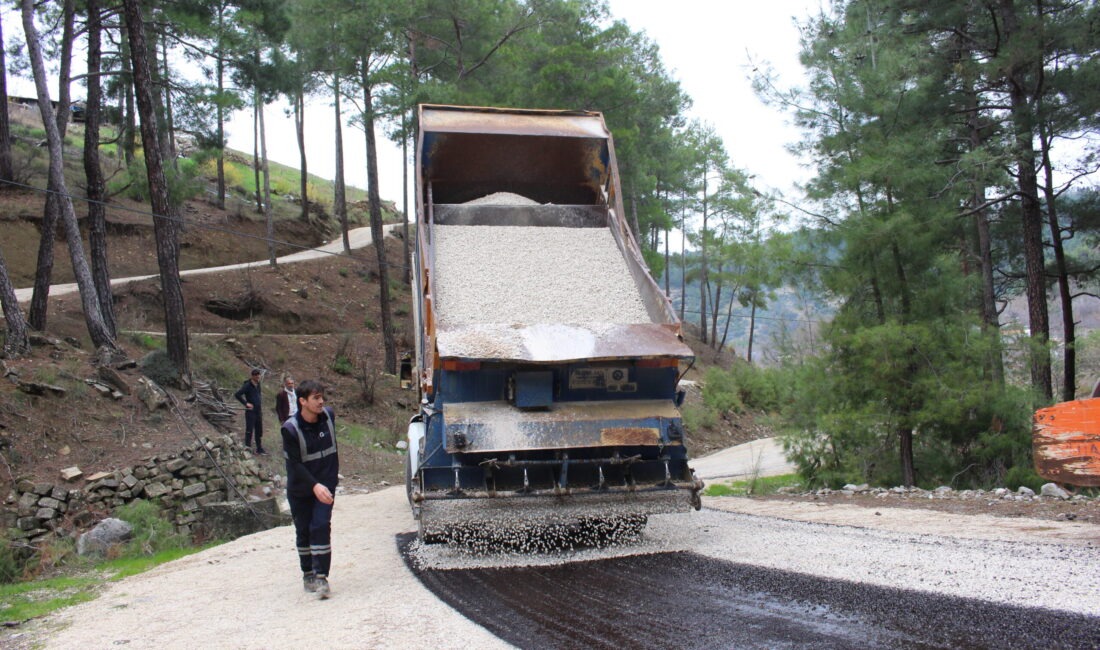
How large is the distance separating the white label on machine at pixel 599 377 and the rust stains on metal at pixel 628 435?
0.35 m

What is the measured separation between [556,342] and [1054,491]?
5474 mm

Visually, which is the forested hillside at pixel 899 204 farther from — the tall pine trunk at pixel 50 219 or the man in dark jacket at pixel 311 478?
the man in dark jacket at pixel 311 478

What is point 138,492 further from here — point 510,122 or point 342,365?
point 342,365

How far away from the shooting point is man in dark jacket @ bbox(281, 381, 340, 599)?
5.17 m

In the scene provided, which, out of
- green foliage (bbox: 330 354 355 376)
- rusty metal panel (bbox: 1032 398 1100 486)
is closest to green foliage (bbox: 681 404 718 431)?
green foliage (bbox: 330 354 355 376)

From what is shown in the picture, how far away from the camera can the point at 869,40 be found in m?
12.6

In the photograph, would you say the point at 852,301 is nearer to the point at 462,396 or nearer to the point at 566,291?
the point at 566,291

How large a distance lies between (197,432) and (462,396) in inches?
269

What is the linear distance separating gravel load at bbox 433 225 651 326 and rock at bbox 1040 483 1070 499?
4.63 meters

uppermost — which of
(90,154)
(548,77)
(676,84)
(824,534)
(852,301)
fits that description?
(676,84)

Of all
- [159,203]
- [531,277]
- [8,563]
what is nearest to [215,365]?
[159,203]

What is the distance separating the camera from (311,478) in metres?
5.17

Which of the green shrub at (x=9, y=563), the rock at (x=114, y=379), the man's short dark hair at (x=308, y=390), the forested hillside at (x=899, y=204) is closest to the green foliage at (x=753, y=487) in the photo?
the forested hillside at (x=899, y=204)

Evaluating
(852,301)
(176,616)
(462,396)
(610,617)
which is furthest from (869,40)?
(176,616)
